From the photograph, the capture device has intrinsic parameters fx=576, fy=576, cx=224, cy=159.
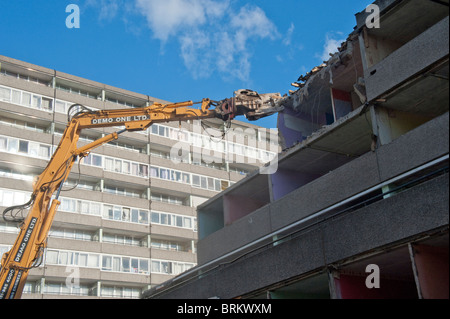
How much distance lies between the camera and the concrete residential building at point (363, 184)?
1398 centimetres

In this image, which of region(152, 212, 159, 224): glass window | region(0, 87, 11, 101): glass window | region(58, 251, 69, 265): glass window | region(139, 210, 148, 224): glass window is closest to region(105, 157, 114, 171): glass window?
region(139, 210, 148, 224): glass window

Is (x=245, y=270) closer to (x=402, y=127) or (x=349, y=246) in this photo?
(x=349, y=246)

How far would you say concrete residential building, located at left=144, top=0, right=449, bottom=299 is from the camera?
45.9 feet

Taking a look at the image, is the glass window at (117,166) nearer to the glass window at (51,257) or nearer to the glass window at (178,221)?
the glass window at (178,221)

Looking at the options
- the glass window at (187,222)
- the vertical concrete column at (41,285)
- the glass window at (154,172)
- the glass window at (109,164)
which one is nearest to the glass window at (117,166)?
the glass window at (109,164)

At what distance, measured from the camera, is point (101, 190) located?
1972 inches

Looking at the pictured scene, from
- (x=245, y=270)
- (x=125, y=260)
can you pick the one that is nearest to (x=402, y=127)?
(x=245, y=270)

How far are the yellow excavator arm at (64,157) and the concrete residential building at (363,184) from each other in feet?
5.91

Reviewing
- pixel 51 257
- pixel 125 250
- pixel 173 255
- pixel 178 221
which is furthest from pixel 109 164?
pixel 51 257

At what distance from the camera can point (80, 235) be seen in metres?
48.3

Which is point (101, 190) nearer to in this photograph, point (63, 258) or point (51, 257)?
point (63, 258)

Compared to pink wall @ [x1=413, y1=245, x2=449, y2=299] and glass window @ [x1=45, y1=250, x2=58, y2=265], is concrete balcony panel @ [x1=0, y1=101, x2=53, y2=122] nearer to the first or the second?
glass window @ [x1=45, y1=250, x2=58, y2=265]

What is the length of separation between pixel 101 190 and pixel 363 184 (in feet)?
121

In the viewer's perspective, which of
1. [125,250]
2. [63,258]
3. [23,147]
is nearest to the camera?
[63,258]
